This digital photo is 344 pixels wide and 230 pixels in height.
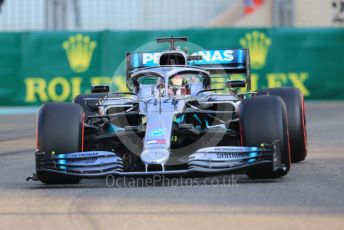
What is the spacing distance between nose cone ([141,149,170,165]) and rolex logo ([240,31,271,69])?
43.8 feet

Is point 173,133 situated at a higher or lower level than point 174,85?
lower

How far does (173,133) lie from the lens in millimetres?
8570

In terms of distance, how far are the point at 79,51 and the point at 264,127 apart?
13569 mm

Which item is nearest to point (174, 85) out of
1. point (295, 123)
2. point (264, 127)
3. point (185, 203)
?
point (295, 123)

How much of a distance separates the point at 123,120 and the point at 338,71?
12.8 meters

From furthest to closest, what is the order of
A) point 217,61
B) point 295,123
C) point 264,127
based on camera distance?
point 217,61, point 295,123, point 264,127

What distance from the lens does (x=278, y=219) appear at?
20.2ft

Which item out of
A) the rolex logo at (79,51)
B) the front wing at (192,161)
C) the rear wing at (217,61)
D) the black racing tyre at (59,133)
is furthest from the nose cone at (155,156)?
the rolex logo at (79,51)

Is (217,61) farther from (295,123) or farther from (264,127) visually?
(264,127)

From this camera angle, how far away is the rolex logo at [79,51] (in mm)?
21250

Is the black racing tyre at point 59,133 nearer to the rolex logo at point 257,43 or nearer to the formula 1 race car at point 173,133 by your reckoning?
the formula 1 race car at point 173,133

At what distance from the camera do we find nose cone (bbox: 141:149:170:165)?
26.4ft

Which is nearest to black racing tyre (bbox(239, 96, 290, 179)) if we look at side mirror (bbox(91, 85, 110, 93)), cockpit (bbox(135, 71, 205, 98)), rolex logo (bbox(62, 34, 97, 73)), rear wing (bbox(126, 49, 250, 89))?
cockpit (bbox(135, 71, 205, 98))

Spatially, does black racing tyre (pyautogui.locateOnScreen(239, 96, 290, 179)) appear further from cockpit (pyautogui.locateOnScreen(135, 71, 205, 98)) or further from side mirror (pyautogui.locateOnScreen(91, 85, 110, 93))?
side mirror (pyautogui.locateOnScreen(91, 85, 110, 93))
